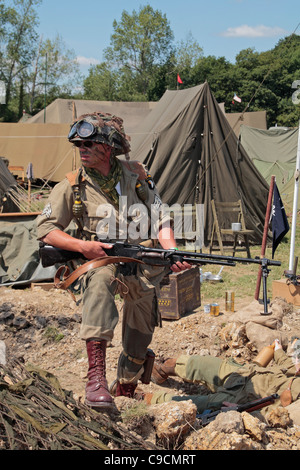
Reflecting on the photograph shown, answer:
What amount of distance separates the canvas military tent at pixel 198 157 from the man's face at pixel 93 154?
716 cm

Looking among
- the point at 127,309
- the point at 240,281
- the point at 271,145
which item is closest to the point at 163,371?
the point at 127,309

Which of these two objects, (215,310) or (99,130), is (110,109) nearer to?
(215,310)

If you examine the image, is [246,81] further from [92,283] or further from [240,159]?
[92,283]

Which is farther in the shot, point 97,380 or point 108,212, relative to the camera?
point 108,212

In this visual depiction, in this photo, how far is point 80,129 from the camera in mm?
3625

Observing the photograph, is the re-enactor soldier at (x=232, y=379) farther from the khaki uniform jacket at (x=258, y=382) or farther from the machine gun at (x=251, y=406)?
the machine gun at (x=251, y=406)

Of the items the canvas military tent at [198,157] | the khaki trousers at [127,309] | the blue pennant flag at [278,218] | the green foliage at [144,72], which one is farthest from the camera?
the green foliage at [144,72]

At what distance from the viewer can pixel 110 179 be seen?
3803 mm

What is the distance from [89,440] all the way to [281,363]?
2434 mm

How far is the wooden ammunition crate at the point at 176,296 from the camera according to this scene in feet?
21.4

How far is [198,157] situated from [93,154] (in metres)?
7.62

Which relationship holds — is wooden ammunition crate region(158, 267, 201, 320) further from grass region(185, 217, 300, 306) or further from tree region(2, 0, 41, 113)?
tree region(2, 0, 41, 113)

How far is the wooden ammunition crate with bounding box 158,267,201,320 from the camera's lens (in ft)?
21.4

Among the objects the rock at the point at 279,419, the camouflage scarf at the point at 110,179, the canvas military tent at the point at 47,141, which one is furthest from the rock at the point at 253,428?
the canvas military tent at the point at 47,141
